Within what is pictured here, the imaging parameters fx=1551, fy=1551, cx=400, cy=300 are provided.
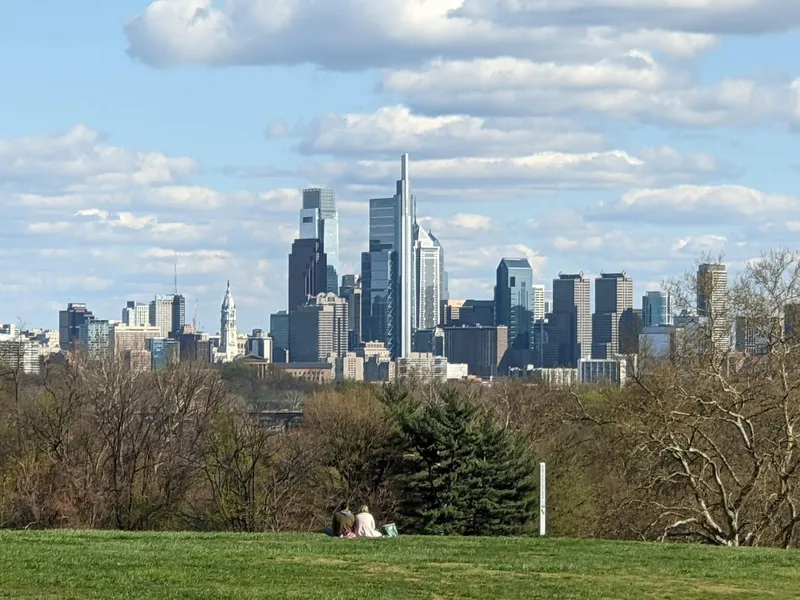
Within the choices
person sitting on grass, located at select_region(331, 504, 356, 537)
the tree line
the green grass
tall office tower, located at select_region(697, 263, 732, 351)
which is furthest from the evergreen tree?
the green grass

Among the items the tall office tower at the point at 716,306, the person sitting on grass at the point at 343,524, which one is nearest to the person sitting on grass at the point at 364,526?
the person sitting on grass at the point at 343,524

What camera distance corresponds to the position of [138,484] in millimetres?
61156

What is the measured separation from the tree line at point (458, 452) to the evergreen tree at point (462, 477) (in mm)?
67

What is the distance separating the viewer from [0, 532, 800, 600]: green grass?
59.3 feet

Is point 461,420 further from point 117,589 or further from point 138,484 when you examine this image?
point 117,589

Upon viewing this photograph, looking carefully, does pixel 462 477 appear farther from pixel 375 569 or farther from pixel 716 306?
pixel 375 569

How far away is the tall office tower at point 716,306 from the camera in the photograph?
39.5 meters

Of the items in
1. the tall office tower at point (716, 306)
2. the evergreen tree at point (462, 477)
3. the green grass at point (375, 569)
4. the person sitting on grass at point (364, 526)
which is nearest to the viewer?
the green grass at point (375, 569)

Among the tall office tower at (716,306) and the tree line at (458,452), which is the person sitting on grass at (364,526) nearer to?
the tree line at (458,452)

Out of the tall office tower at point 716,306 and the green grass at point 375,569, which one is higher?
the tall office tower at point 716,306

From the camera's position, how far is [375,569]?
20141mm

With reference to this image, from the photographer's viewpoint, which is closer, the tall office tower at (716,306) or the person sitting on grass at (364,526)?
the person sitting on grass at (364,526)

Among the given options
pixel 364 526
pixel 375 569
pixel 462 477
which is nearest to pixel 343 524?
pixel 364 526

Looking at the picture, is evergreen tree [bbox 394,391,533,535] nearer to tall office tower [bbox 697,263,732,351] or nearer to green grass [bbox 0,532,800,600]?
tall office tower [bbox 697,263,732,351]
